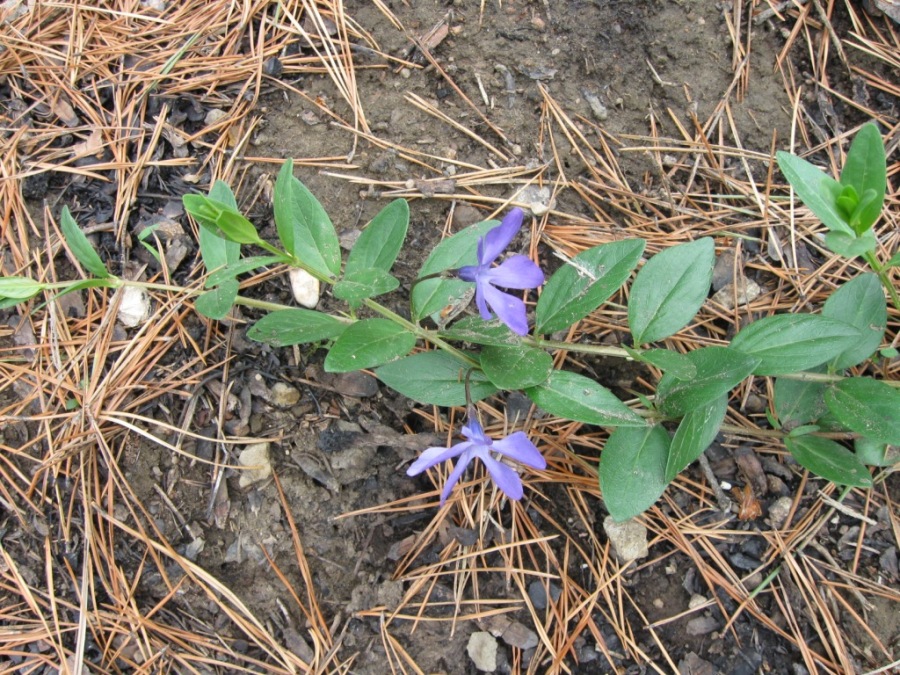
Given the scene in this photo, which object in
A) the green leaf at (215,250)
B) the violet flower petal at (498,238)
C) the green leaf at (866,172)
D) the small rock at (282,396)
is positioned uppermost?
the green leaf at (866,172)

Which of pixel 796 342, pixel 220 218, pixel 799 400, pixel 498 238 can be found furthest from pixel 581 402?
pixel 220 218

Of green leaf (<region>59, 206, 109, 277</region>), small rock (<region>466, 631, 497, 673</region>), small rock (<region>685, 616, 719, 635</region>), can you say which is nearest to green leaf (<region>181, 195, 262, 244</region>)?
green leaf (<region>59, 206, 109, 277</region>)

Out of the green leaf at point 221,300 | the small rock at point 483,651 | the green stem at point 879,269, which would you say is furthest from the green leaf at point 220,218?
the green stem at point 879,269

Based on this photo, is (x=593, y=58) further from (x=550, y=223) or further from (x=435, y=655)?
(x=435, y=655)

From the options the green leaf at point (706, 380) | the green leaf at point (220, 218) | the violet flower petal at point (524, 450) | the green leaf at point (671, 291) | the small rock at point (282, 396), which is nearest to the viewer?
the green leaf at point (220, 218)

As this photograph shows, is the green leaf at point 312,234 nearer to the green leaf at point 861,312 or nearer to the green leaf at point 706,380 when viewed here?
the green leaf at point 706,380

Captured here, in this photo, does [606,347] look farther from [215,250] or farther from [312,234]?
[215,250]

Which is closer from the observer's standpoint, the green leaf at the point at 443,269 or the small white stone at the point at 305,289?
the green leaf at the point at 443,269
